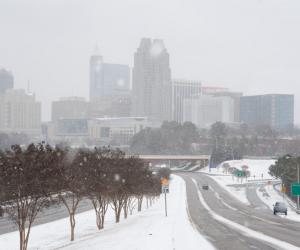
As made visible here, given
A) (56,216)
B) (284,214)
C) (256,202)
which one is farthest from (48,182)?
(256,202)

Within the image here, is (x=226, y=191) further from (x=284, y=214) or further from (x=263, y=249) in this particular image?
(x=263, y=249)

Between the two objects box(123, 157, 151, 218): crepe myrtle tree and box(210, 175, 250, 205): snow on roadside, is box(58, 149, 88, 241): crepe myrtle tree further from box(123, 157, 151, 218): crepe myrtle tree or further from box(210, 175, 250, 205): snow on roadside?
box(210, 175, 250, 205): snow on roadside

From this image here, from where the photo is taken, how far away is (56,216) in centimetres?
8088

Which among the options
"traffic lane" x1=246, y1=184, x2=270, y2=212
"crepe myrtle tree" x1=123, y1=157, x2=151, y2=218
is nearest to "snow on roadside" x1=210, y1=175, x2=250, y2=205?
"traffic lane" x1=246, y1=184, x2=270, y2=212

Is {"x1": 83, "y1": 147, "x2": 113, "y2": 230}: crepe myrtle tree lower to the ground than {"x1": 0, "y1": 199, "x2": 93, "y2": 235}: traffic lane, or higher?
higher

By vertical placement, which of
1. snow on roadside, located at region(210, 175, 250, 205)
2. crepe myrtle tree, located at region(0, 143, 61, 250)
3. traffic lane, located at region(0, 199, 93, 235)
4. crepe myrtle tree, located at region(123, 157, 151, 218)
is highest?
crepe myrtle tree, located at region(0, 143, 61, 250)

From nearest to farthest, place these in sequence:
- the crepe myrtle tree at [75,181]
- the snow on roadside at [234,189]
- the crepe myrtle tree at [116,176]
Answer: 1. the crepe myrtle tree at [75,181]
2. the crepe myrtle tree at [116,176]
3. the snow on roadside at [234,189]

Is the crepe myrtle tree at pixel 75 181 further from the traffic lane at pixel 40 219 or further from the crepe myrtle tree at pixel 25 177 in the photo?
the traffic lane at pixel 40 219

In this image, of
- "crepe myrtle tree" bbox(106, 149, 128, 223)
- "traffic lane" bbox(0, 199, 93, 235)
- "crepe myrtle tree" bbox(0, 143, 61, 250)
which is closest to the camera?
"crepe myrtle tree" bbox(0, 143, 61, 250)

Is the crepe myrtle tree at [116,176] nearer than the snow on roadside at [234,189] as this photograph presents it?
Yes

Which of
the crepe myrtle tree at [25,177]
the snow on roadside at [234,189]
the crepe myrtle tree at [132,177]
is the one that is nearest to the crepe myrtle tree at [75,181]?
the crepe myrtle tree at [25,177]

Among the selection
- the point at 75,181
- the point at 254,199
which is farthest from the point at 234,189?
the point at 75,181

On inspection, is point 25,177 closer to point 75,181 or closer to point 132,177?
point 75,181

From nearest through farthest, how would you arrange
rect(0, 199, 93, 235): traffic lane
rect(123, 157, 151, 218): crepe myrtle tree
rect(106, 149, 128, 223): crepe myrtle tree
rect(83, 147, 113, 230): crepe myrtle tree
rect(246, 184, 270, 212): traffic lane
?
rect(83, 147, 113, 230): crepe myrtle tree < rect(106, 149, 128, 223): crepe myrtle tree < rect(123, 157, 151, 218): crepe myrtle tree < rect(0, 199, 93, 235): traffic lane < rect(246, 184, 270, 212): traffic lane
